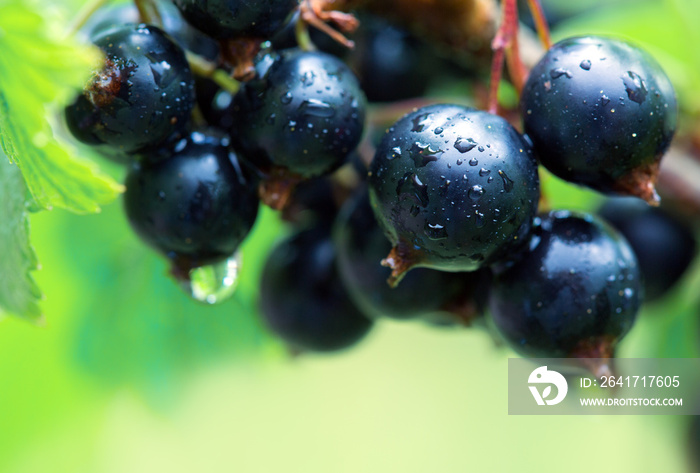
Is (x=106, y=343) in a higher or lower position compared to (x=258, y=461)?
higher

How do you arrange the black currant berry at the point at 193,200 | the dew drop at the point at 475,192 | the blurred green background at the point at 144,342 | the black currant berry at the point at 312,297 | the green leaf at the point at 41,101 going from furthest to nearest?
the blurred green background at the point at 144,342 < the black currant berry at the point at 312,297 < the black currant berry at the point at 193,200 < the dew drop at the point at 475,192 < the green leaf at the point at 41,101

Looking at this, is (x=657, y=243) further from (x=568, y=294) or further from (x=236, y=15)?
(x=236, y=15)

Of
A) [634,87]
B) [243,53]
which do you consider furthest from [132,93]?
[634,87]

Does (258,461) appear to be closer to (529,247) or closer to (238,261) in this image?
(238,261)

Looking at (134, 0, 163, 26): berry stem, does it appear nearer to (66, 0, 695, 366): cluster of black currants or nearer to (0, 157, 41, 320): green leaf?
(66, 0, 695, 366): cluster of black currants

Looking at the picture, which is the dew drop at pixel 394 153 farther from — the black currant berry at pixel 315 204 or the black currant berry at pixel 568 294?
the black currant berry at pixel 315 204

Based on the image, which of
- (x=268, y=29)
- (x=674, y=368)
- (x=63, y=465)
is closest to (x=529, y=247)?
(x=268, y=29)

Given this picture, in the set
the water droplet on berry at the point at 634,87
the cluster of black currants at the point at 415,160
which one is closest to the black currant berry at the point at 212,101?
the cluster of black currants at the point at 415,160
